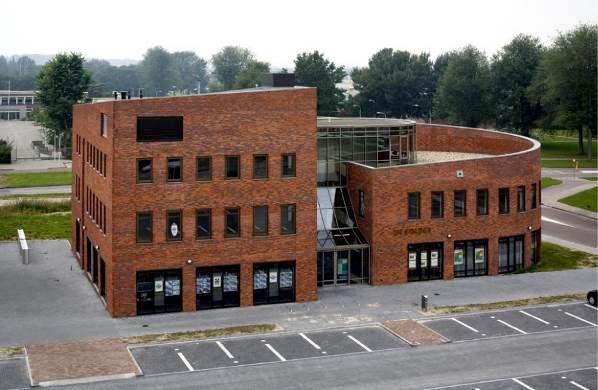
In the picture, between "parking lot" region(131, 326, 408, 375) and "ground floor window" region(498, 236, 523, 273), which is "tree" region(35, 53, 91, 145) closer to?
"ground floor window" region(498, 236, 523, 273)

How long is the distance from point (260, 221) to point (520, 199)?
1824cm

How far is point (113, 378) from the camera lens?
1512 inches

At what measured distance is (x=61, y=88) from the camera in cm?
14312

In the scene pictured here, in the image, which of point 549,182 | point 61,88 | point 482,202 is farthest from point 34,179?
point 482,202

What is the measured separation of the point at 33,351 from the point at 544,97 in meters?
98.1

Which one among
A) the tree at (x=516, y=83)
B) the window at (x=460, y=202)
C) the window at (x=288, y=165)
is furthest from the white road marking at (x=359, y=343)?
the tree at (x=516, y=83)

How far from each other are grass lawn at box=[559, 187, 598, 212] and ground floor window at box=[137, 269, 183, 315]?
48.7 m

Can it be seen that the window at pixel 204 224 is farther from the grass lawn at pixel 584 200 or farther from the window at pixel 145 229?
the grass lawn at pixel 584 200

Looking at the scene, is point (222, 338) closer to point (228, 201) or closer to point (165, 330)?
point (165, 330)

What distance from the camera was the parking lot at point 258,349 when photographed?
133 feet

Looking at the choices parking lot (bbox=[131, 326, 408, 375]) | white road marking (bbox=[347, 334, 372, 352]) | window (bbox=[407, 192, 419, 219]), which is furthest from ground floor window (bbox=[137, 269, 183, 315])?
window (bbox=[407, 192, 419, 219])

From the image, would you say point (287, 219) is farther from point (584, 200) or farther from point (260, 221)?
point (584, 200)

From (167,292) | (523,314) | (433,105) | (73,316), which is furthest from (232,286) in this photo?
(433,105)

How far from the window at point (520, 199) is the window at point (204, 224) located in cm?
2080
